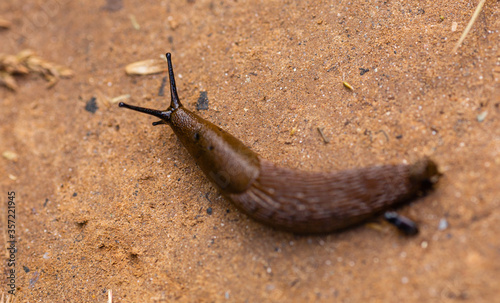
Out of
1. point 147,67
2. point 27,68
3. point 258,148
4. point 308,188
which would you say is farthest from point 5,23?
point 308,188

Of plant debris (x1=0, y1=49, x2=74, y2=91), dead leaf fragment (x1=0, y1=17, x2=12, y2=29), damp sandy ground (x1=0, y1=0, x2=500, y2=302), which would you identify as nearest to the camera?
damp sandy ground (x1=0, y1=0, x2=500, y2=302)

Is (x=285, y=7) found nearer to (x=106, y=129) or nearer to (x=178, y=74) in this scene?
(x=178, y=74)

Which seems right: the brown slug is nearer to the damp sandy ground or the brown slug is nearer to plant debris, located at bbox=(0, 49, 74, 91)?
the damp sandy ground

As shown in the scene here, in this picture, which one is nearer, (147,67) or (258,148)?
(258,148)

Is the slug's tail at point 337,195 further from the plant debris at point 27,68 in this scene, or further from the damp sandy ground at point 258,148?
the plant debris at point 27,68

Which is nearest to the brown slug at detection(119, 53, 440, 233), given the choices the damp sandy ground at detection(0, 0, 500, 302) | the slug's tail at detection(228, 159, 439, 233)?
the slug's tail at detection(228, 159, 439, 233)

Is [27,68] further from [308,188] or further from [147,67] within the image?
[308,188]
